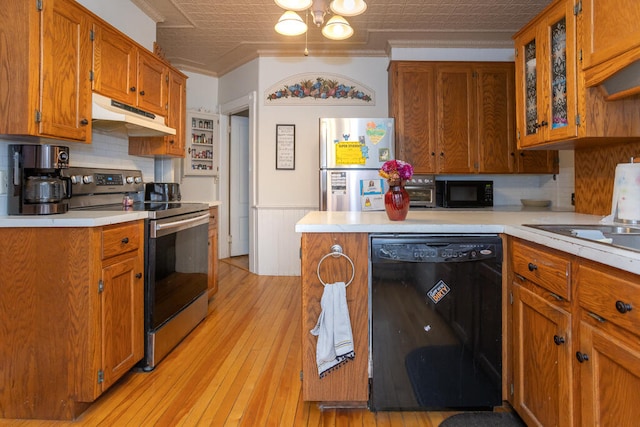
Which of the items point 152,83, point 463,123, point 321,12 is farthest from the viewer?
point 463,123

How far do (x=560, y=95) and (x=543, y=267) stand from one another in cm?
103

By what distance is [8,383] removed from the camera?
1.63m

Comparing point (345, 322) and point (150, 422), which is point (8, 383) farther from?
point (345, 322)

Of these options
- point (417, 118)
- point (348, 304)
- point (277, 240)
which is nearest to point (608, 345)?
point (348, 304)

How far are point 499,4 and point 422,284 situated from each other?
285cm

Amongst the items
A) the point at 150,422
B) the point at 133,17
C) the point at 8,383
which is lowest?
the point at 150,422

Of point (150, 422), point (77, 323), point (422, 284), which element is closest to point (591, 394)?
point (422, 284)

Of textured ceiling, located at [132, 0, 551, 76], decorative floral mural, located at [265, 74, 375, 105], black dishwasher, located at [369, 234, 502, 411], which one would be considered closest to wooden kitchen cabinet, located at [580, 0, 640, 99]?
black dishwasher, located at [369, 234, 502, 411]

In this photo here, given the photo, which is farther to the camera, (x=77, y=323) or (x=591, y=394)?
(x=77, y=323)

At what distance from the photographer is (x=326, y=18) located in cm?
342

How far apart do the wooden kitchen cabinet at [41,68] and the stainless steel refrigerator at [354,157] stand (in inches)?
84.7

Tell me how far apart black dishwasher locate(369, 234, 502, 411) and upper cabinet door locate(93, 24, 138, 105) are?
6.46 feet

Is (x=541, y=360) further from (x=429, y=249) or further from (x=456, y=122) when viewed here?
(x=456, y=122)

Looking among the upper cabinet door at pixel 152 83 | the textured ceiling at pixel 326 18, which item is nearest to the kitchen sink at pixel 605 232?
the textured ceiling at pixel 326 18
